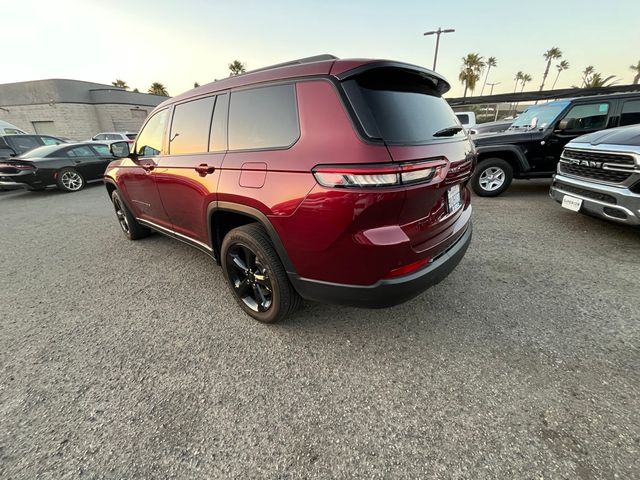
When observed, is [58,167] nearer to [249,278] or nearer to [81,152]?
[81,152]

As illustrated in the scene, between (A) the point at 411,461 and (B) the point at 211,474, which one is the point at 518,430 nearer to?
(A) the point at 411,461

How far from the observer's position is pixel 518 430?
1467 millimetres

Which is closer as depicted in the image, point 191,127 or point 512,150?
point 191,127

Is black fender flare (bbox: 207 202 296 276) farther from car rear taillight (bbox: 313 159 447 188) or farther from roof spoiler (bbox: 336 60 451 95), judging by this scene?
roof spoiler (bbox: 336 60 451 95)

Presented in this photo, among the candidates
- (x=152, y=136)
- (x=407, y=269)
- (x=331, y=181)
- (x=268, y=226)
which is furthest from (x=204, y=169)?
(x=407, y=269)

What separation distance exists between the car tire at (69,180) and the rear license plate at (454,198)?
10.6 m

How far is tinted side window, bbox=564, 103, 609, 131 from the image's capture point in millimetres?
5234

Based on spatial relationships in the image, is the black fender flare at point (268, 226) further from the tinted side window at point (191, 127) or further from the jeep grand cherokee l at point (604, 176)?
the jeep grand cherokee l at point (604, 176)

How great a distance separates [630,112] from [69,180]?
13428 millimetres

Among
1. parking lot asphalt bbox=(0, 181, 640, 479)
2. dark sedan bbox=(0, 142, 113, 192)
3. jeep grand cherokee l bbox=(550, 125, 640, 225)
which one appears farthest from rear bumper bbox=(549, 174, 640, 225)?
dark sedan bbox=(0, 142, 113, 192)

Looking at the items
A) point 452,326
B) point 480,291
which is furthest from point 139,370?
point 480,291

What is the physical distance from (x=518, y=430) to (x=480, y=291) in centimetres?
136

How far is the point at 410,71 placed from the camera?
1.88 meters

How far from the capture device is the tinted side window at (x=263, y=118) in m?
1.80
